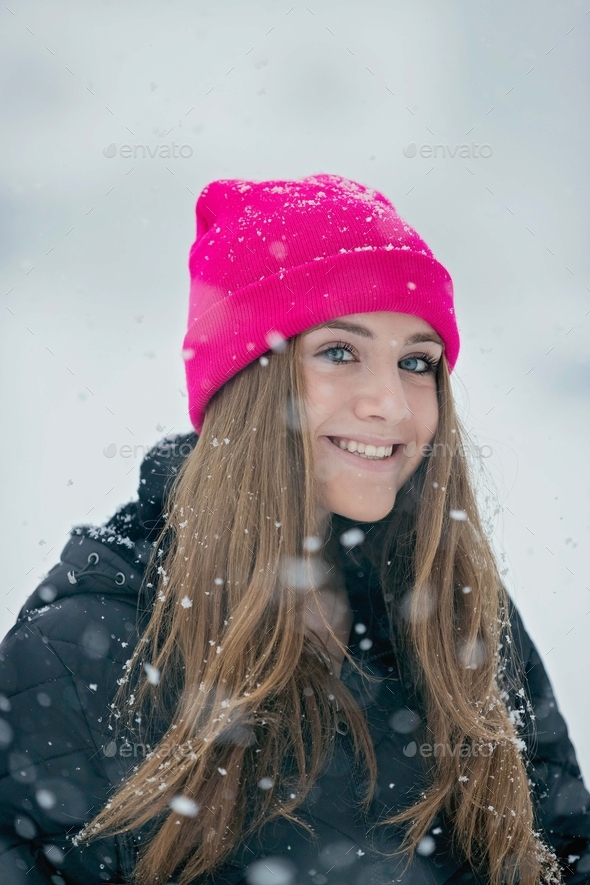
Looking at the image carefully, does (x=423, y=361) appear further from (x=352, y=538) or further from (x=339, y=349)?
(x=352, y=538)

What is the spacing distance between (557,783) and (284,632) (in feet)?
4.51

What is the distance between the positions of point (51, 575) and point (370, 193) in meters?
1.67

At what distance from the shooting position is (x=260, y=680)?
164 centimetres

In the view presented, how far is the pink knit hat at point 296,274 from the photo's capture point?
174 centimetres

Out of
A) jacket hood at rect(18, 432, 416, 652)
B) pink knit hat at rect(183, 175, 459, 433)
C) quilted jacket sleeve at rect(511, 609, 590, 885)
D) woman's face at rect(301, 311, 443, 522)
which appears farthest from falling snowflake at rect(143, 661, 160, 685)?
quilted jacket sleeve at rect(511, 609, 590, 885)

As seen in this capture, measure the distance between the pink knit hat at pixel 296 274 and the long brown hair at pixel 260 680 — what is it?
0.35 ft

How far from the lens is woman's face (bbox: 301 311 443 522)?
1719mm

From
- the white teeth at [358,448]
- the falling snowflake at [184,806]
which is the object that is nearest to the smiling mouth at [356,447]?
the white teeth at [358,448]

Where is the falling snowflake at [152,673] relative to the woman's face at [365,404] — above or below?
below

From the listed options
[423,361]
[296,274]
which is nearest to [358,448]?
[423,361]

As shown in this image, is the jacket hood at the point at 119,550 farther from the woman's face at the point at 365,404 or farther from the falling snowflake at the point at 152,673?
the woman's face at the point at 365,404

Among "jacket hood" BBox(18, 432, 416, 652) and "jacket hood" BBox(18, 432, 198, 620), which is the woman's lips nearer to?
"jacket hood" BBox(18, 432, 416, 652)

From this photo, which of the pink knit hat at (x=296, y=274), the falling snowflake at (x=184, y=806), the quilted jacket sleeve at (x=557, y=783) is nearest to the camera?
the falling snowflake at (x=184, y=806)

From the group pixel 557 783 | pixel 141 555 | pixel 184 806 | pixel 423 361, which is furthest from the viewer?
pixel 557 783
